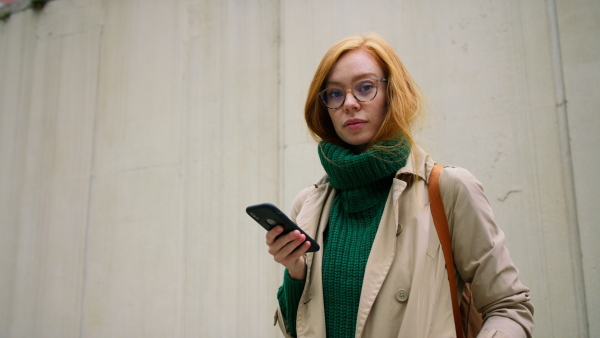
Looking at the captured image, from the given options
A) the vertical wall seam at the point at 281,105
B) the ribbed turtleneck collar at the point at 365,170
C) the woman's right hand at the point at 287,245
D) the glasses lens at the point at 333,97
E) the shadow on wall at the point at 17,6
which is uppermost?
the shadow on wall at the point at 17,6

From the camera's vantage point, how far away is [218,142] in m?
4.14

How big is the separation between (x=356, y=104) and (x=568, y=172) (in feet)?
5.04

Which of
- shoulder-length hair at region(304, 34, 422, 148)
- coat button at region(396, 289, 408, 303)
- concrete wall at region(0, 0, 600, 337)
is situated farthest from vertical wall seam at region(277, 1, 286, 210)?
coat button at region(396, 289, 408, 303)

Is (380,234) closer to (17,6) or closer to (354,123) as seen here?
(354,123)

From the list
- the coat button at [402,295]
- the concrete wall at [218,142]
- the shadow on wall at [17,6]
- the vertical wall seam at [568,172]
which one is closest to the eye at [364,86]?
the coat button at [402,295]

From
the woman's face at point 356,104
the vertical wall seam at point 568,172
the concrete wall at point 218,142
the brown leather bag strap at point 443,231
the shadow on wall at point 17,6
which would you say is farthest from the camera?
the shadow on wall at point 17,6

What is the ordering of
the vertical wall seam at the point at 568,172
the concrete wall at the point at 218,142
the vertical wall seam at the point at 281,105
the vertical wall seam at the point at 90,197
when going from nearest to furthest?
the vertical wall seam at the point at 568,172, the concrete wall at the point at 218,142, the vertical wall seam at the point at 281,105, the vertical wall seam at the point at 90,197

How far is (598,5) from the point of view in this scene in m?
2.71

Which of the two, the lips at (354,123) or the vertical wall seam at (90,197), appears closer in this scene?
the lips at (354,123)

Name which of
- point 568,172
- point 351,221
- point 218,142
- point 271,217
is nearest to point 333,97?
point 351,221

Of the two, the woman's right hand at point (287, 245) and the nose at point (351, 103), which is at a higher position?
the nose at point (351, 103)

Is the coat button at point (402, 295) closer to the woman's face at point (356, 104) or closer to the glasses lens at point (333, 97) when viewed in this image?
the woman's face at point (356, 104)

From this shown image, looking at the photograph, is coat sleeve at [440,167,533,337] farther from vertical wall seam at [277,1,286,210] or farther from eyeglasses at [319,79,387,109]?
vertical wall seam at [277,1,286,210]

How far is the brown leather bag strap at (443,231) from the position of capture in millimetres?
1514
